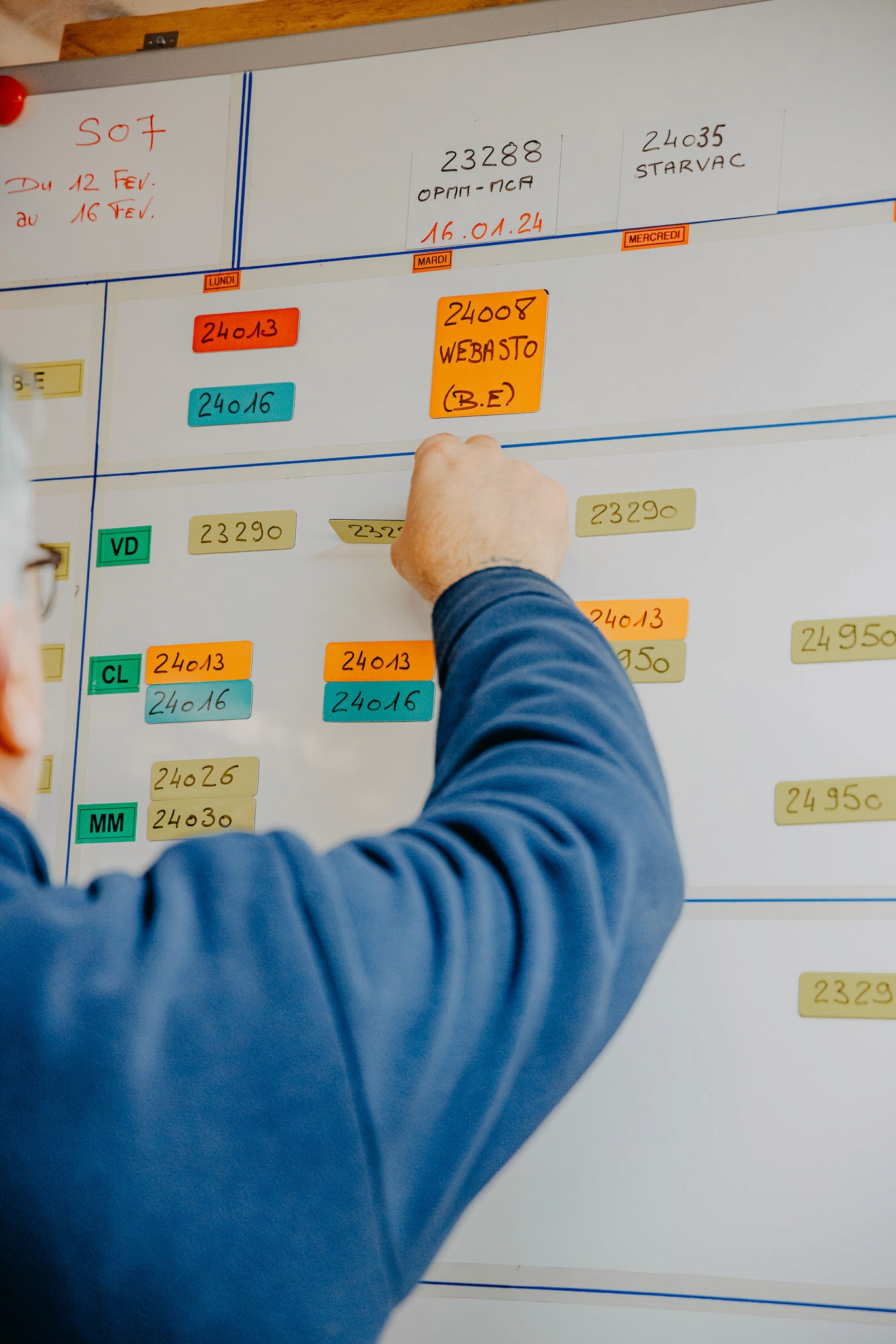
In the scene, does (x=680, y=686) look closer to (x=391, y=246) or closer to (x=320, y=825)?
(x=320, y=825)

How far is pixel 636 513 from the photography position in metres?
1.06

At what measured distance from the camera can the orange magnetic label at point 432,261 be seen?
1136mm

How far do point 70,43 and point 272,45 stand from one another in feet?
0.87

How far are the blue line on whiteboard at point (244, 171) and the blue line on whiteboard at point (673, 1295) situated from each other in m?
0.94

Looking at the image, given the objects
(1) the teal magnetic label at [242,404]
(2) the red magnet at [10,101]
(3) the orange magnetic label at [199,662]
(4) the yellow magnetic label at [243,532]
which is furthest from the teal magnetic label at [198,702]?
(2) the red magnet at [10,101]

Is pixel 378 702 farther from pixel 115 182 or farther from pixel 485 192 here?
pixel 115 182

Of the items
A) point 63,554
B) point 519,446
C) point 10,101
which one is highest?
point 10,101

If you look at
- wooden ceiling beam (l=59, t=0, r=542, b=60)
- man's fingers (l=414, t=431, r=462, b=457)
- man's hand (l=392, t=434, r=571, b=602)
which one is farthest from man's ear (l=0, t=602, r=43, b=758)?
wooden ceiling beam (l=59, t=0, r=542, b=60)

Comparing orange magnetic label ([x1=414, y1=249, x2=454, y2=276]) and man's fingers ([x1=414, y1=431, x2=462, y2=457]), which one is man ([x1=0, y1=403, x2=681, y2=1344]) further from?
orange magnetic label ([x1=414, y1=249, x2=454, y2=276])

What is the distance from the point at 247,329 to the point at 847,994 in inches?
31.4

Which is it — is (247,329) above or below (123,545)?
above

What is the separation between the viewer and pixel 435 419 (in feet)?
3.66

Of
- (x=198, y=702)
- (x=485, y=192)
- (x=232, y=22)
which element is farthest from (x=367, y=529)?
(x=232, y=22)

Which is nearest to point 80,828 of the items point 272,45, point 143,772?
point 143,772
